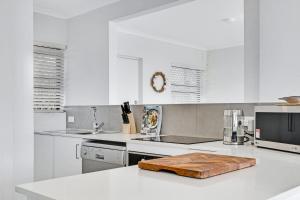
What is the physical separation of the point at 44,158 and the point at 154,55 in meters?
2.54

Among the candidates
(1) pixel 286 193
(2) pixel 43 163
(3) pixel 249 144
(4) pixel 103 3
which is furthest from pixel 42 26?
(1) pixel 286 193

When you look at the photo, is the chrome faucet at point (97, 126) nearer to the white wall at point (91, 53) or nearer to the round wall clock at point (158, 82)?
the white wall at point (91, 53)

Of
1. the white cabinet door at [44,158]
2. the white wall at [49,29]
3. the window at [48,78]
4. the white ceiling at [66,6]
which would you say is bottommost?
the white cabinet door at [44,158]

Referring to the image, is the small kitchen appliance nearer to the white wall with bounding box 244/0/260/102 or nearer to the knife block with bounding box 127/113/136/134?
the white wall with bounding box 244/0/260/102

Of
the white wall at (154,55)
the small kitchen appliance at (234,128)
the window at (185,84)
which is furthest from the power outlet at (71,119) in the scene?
the small kitchen appliance at (234,128)

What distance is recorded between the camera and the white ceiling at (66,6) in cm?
393

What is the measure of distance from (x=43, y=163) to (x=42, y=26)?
6.07 ft

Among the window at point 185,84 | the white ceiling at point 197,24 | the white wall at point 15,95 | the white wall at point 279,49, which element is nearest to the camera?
the white wall at point 279,49

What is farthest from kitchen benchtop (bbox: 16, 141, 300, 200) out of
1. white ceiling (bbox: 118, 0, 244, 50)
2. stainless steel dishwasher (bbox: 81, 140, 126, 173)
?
white ceiling (bbox: 118, 0, 244, 50)

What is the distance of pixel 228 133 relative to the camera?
244 cm

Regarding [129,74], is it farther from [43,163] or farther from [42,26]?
[43,163]

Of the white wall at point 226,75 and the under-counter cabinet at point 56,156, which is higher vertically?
the white wall at point 226,75

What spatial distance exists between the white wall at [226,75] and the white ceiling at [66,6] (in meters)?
2.77

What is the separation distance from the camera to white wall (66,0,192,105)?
389 centimetres
